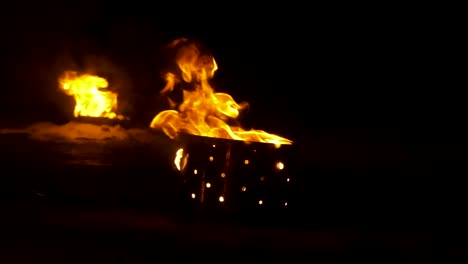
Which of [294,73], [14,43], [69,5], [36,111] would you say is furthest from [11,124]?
[294,73]

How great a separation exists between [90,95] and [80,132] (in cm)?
64

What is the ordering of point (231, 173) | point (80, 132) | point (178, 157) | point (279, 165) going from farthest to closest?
point (80, 132), point (178, 157), point (279, 165), point (231, 173)

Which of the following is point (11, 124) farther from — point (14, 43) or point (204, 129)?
point (204, 129)

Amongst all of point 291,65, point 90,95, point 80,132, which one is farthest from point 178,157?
point 291,65

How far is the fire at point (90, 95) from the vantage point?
29.2 ft

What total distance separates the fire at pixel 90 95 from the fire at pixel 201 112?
215 centimetres

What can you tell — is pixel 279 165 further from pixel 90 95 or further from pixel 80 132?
pixel 90 95

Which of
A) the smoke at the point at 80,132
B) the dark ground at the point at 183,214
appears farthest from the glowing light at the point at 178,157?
the smoke at the point at 80,132

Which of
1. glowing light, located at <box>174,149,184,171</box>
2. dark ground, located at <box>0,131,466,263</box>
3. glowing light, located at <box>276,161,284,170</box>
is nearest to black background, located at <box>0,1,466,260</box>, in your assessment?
dark ground, located at <box>0,131,466,263</box>

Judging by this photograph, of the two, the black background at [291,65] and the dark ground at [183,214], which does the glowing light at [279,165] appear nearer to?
the dark ground at [183,214]

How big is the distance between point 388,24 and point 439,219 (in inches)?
150

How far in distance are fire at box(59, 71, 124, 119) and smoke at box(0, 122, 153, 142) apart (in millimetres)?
239

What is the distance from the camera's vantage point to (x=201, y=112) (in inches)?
264

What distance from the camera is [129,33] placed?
9539 millimetres
